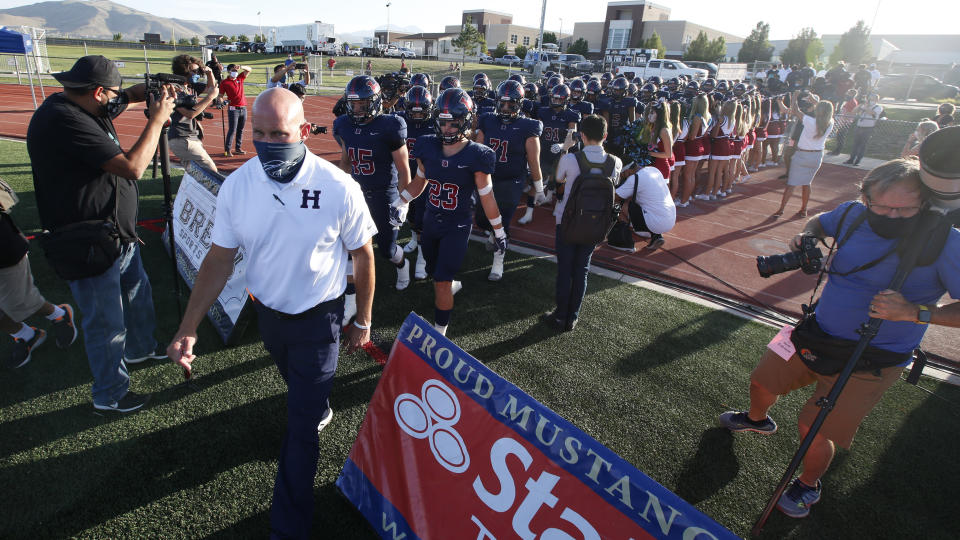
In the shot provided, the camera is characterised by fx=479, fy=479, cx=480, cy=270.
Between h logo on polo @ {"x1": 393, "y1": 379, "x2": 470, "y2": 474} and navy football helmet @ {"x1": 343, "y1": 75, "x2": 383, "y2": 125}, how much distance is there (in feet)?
11.6

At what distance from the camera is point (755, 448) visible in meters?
3.82

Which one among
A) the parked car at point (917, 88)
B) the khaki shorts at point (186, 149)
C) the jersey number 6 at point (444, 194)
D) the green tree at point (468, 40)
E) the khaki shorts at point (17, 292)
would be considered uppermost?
the green tree at point (468, 40)

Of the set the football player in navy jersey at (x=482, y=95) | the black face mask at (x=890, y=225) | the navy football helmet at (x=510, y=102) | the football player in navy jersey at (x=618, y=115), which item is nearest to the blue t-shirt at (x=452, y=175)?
the navy football helmet at (x=510, y=102)

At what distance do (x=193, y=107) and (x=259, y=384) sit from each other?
111 inches

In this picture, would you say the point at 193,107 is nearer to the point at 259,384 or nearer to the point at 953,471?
the point at 259,384

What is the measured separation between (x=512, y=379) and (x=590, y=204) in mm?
1867

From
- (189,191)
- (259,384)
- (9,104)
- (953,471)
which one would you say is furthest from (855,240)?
(9,104)

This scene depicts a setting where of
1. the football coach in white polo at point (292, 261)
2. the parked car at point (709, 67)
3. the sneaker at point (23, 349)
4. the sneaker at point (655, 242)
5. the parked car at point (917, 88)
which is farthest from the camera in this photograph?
the parked car at point (709, 67)

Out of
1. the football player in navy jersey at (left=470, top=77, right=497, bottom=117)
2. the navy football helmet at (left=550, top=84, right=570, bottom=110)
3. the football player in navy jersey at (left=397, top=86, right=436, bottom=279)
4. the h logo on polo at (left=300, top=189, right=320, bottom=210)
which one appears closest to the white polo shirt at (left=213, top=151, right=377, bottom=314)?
the h logo on polo at (left=300, top=189, right=320, bottom=210)

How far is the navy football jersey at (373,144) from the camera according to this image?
5125 millimetres

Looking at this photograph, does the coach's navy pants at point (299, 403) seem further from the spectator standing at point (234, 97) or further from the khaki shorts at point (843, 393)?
the spectator standing at point (234, 97)

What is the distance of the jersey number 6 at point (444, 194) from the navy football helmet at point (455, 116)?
40 cm

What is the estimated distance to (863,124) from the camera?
15.7 metres

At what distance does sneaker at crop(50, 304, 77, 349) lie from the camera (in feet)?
14.4
